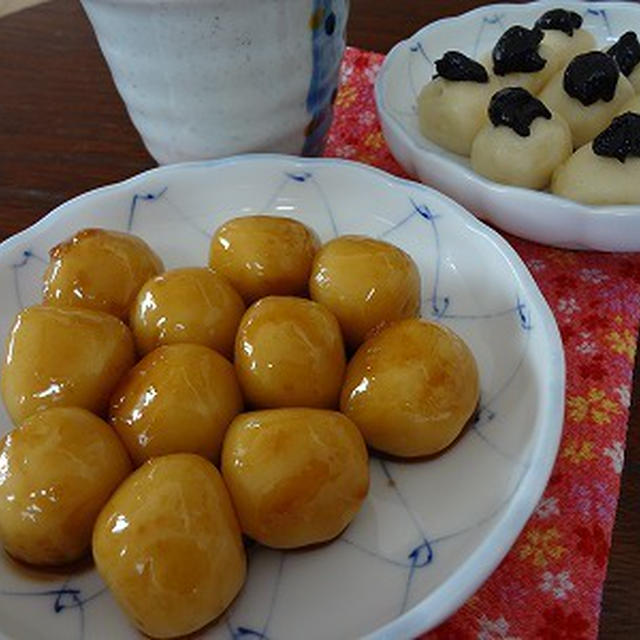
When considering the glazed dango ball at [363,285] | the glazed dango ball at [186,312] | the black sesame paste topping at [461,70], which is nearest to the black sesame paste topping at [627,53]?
the black sesame paste topping at [461,70]

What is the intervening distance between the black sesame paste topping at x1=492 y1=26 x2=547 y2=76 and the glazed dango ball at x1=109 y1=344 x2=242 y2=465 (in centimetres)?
52

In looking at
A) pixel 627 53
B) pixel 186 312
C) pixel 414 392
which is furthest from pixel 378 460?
pixel 627 53

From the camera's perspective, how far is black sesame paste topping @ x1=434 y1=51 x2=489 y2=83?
3.05 ft

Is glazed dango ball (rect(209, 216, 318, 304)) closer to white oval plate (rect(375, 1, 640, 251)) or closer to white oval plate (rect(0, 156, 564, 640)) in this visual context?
white oval plate (rect(0, 156, 564, 640))

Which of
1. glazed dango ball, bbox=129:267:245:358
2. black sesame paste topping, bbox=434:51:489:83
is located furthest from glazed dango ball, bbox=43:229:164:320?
black sesame paste topping, bbox=434:51:489:83

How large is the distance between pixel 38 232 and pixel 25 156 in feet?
0.75

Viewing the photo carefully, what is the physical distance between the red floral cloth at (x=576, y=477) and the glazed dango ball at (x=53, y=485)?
230mm

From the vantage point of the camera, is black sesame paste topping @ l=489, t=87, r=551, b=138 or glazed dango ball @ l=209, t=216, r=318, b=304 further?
black sesame paste topping @ l=489, t=87, r=551, b=138

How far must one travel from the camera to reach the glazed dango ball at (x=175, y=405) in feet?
1.91

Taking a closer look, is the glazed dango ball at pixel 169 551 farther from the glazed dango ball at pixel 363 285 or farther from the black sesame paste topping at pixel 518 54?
the black sesame paste topping at pixel 518 54

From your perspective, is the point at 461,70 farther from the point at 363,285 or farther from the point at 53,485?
the point at 53,485

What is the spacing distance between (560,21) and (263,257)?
1.71 ft

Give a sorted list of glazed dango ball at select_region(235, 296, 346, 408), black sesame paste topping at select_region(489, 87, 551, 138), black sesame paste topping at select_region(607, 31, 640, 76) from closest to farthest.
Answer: glazed dango ball at select_region(235, 296, 346, 408) < black sesame paste topping at select_region(489, 87, 551, 138) < black sesame paste topping at select_region(607, 31, 640, 76)

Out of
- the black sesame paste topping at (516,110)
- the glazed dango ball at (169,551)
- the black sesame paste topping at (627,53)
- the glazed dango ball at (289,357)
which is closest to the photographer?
the glazed dango ball at (169,551)
